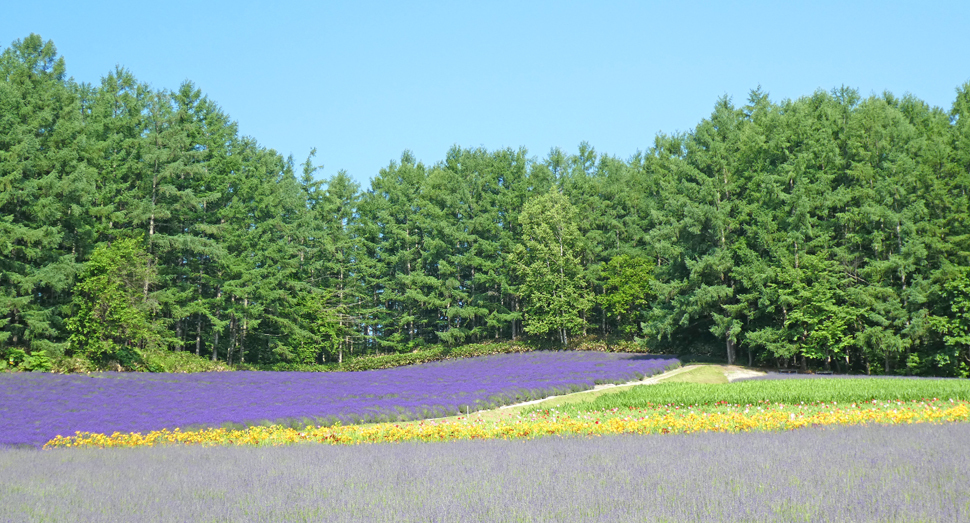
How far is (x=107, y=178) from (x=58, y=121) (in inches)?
200

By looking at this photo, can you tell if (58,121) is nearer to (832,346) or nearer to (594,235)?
(594,235)

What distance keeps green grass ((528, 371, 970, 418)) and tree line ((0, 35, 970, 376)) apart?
10.3m

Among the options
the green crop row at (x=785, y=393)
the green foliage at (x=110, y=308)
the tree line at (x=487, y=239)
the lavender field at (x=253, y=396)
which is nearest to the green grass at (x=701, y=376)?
the lavender field at (x=253, y=396)

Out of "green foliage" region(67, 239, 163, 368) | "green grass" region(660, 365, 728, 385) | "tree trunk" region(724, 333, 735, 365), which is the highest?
"green foliage" region(67, 239, 163, 368)

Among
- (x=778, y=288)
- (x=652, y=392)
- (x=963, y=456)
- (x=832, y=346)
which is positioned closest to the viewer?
(x=963, y=456)

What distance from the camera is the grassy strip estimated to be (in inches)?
774

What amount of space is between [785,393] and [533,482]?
619 inches

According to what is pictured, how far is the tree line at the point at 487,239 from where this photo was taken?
3241 cm

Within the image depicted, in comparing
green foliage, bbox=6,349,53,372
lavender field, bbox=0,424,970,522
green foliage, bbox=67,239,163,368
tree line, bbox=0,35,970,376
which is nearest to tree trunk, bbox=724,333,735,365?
tree line, bbox=0,35,970,376

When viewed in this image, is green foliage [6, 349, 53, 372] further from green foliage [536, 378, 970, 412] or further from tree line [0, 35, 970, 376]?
green foliage [536, 378, 970, 412]

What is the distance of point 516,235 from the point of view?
5569 cm

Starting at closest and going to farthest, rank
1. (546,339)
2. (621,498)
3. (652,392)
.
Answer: (621,498) < (652,392) < (546,339)

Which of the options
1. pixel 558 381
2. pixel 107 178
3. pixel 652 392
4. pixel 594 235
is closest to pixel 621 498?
pixel 652 392

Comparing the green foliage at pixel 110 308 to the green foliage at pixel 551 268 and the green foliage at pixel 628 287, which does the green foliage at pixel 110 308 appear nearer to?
the green foliage at pixel 551 268
